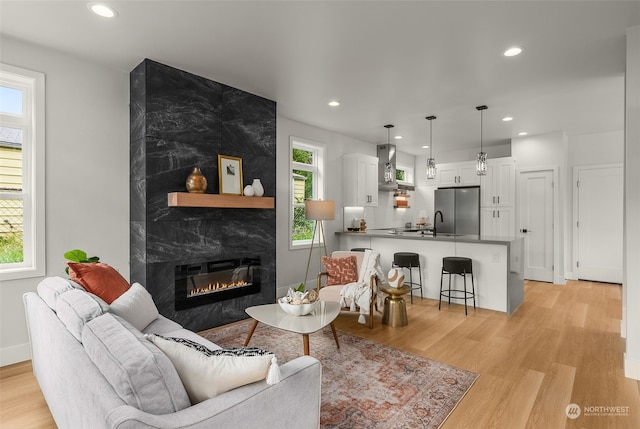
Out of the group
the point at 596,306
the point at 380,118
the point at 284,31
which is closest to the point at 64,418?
the point at 284,31

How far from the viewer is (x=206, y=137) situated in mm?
3848

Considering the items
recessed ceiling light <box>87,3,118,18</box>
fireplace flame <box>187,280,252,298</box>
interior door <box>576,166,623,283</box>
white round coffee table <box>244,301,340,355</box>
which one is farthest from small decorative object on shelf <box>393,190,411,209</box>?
recessed ceiling light <box>87,3,118,18</box>

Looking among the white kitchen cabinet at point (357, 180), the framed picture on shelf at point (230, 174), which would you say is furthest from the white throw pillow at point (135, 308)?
the white kitchen cabinet at point (357, 180)

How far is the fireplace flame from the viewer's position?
148 inches

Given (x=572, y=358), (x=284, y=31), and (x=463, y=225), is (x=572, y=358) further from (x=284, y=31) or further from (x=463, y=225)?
(x=463, y=225)

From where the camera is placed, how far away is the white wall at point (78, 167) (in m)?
3.01

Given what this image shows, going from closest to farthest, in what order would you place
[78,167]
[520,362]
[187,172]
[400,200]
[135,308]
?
1. [135,308]
2. [520,362]
3. [78,167]
4. [187,172]
5. [400,200]

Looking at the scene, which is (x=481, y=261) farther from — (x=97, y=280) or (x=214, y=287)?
(x=97, y=280)

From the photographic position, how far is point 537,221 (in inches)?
253

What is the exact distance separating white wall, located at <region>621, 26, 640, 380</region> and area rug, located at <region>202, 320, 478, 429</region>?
4.32ft

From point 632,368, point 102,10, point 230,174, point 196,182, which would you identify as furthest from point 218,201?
point 632,368

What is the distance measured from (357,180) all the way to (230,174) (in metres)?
2.98

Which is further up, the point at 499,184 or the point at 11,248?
the point at 499,184

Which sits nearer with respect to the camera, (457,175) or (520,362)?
(520,362)
